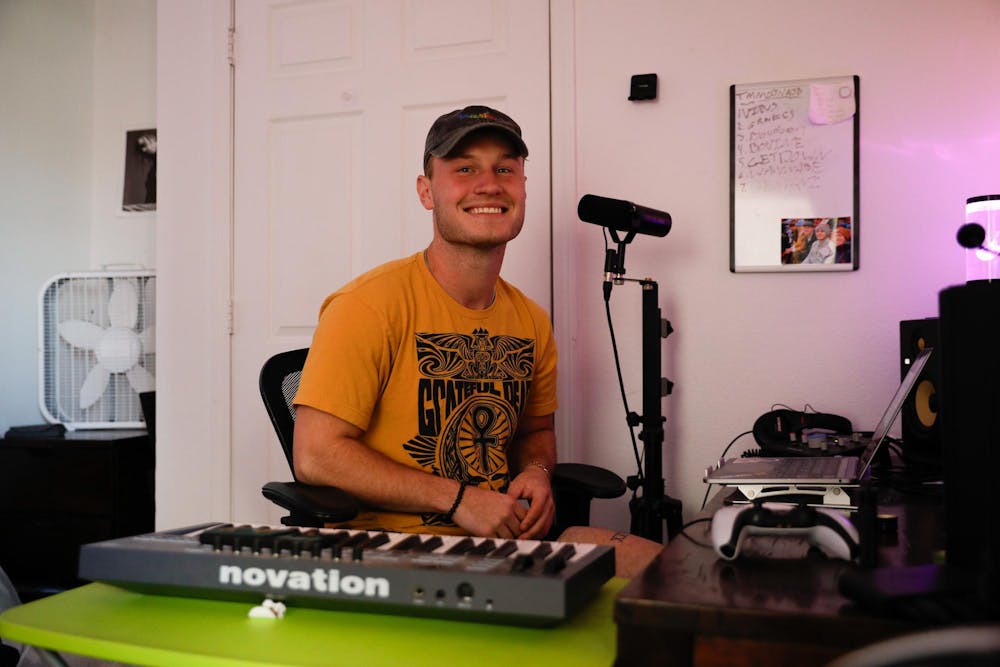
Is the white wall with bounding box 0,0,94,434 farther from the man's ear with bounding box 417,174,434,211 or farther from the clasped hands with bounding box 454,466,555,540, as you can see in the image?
the clasped hands with bounding box 454,466,555,540

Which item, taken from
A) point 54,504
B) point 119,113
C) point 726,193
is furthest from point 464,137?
point 119,113

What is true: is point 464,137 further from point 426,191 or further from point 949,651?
point 949,651

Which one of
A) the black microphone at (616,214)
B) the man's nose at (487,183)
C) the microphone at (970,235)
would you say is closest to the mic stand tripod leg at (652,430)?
the black microphone at (616,214)

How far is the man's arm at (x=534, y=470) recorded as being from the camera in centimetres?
171

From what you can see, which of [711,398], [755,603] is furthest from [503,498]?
[711,398]

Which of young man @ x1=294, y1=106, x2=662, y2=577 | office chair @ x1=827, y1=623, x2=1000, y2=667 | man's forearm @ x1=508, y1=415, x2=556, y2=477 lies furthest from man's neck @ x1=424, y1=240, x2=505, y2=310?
office chair @ x1=827, y1=623, x2=1000, y2=667

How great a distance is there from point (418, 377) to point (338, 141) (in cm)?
154

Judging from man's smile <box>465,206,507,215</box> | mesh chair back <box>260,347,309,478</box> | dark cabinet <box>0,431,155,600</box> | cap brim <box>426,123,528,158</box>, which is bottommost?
dark cabinet <box>0,431,155,600</box>

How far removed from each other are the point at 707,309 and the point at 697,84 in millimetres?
710

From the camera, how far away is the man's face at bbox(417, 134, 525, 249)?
189 cm

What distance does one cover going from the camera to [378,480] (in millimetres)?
1653

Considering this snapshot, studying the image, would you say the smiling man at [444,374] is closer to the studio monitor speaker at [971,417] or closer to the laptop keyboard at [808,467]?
the laptop keyboard at [808,467]

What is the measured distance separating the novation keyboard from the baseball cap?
1.05 m

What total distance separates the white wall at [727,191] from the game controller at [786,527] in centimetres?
165
